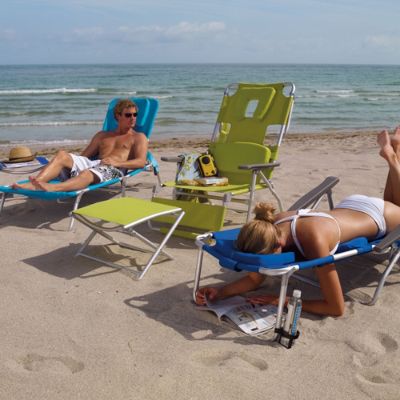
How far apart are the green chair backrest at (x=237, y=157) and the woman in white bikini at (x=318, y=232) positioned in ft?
5.14

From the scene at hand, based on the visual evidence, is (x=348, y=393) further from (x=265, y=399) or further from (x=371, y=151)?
(x=371, y=151)

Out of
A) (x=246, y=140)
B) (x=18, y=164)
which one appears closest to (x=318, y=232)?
(x=246, y=140)

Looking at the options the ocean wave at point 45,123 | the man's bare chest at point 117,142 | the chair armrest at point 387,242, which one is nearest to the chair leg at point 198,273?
the chair armrest at point 387,242

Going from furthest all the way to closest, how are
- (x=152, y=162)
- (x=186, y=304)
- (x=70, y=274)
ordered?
(x=152, y=162), (x=70, y=274), (x=186, y=304)

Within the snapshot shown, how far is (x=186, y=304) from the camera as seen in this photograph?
335 centimetres

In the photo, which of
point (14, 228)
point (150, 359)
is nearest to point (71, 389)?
point (150, 359)

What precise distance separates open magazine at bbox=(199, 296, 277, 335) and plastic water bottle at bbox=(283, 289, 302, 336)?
9.2 inches

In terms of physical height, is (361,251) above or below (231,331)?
above

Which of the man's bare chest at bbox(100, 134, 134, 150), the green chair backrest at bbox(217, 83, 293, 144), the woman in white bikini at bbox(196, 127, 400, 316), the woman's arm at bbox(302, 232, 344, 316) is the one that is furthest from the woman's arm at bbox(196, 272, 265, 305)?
the man's bare chest at bbox(100, 134, 134, 150)

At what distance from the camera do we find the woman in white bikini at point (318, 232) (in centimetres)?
291

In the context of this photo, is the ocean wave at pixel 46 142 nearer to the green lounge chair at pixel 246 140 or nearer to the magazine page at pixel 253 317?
the green lounge chair at pixel 246 140

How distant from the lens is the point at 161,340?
291 centimetres

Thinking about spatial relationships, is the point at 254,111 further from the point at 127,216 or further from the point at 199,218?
the point at 127,216

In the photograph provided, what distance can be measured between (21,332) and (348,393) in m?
1.76
